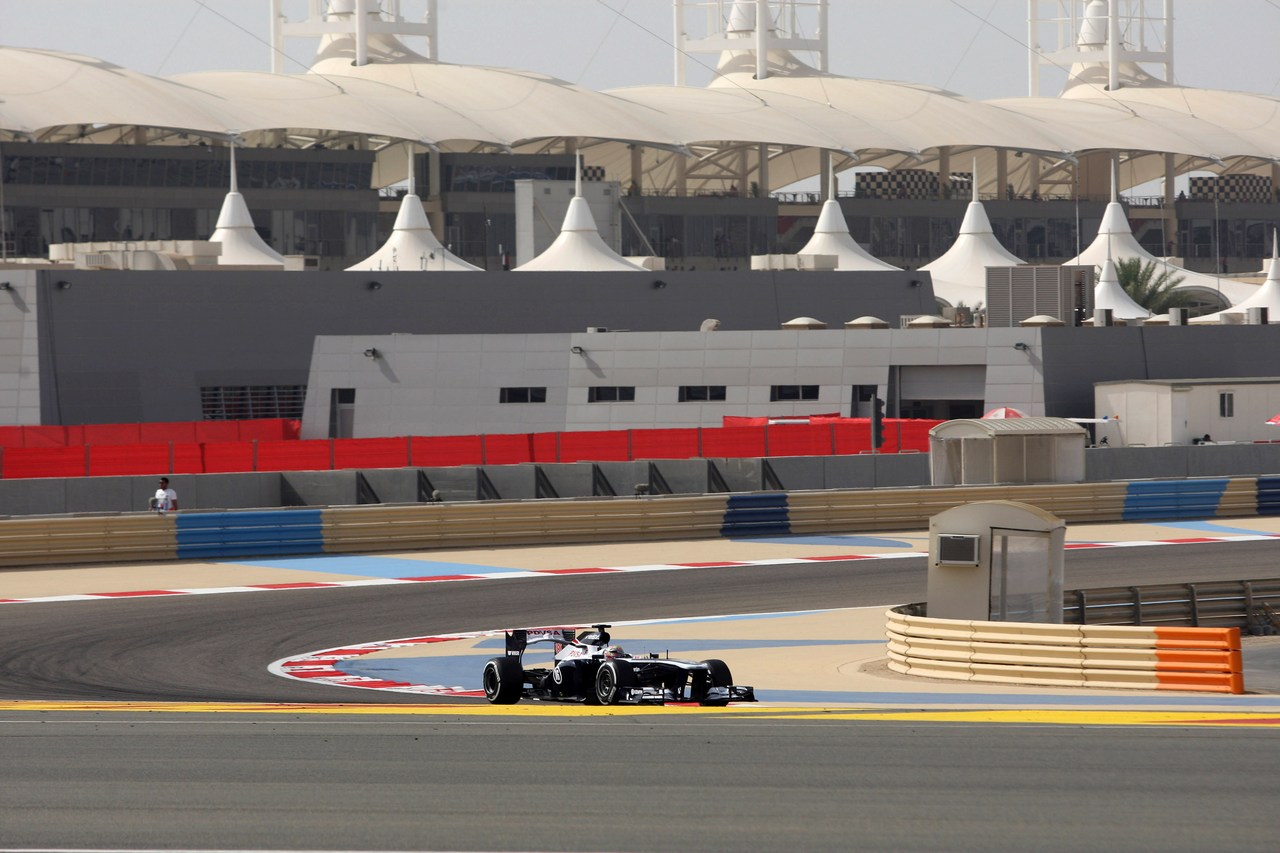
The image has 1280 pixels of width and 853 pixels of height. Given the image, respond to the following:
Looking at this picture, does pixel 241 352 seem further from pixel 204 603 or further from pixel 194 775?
pixel 194 775

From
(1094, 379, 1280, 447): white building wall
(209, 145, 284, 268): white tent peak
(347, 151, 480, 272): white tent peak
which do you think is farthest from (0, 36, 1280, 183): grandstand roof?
(1094, 379, 1280, 447): white building wall

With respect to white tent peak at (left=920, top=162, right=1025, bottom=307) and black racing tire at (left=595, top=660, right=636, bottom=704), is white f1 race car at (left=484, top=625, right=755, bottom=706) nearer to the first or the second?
black racing tire at (left=595, top=660, right=636, bottom=704)

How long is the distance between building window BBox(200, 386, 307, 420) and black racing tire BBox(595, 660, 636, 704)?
146 feet

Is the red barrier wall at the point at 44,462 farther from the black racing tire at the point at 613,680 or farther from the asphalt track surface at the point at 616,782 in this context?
the black racing tire at the point at 613,680

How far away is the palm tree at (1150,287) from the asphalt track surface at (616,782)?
254 feet

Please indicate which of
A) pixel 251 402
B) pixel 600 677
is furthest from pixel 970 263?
pixel 600 677

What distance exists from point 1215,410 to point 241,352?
31.7 metres

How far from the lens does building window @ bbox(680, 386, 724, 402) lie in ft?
172

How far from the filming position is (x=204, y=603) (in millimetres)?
26625

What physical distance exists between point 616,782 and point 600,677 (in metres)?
5.48

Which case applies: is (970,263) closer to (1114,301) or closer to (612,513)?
(1114,301)

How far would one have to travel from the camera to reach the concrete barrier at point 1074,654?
17.1 metres

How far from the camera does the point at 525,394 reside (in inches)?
2114

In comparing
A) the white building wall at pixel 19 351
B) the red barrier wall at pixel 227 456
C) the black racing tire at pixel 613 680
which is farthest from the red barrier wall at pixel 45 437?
the black racing tire at pixel 613 680
